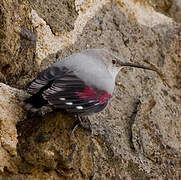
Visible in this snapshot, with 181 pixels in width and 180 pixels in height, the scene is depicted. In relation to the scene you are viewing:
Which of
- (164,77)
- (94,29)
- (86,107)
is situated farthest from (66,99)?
(164,77)

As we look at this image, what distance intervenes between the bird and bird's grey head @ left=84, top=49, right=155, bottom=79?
0.21 metres

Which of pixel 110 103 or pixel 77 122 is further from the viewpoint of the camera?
pixel 110 103

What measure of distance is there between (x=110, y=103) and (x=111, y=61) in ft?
1.00

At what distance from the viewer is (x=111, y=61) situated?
3127 mm

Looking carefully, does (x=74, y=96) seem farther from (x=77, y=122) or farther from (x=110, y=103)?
(x=110, y=103)

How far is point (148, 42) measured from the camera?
3523mm

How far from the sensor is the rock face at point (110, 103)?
2375 mm

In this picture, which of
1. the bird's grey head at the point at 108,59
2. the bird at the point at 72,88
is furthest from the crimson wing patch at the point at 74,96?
the bird's grey head at the point at 108,59

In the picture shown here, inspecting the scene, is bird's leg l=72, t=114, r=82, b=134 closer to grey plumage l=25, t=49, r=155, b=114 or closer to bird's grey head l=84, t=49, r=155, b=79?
grey plumage l=25, t=49, r=155, b=114

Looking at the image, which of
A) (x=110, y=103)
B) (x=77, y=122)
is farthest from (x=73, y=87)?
(x=110, y=103)

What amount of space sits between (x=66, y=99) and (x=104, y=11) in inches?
45.2

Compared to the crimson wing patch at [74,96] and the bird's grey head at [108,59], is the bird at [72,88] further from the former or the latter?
the bird's grey head at [108,59]

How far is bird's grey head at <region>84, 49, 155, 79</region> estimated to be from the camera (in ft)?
9.99

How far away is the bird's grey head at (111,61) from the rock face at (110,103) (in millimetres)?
128
